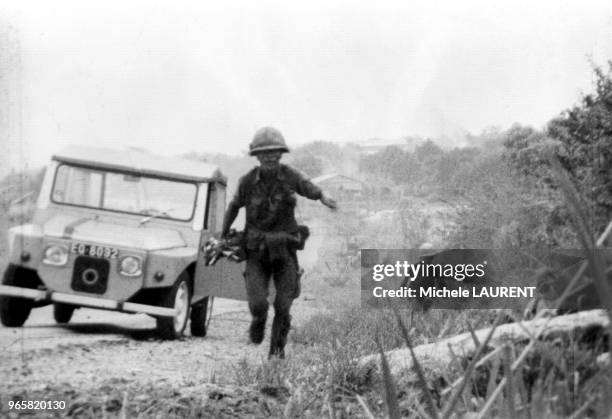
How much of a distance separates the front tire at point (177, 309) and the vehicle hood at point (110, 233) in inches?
12.6

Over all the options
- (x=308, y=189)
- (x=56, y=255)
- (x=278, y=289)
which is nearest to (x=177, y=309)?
(x=56, y=255)

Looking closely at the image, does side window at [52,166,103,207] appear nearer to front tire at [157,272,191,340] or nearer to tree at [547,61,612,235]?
front tire at [157,272,191,340]

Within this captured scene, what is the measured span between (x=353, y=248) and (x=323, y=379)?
10004 mm

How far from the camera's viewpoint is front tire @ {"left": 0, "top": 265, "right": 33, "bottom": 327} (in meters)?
6.25

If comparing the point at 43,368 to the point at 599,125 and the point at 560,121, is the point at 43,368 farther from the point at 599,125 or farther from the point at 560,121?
the point at 560,121

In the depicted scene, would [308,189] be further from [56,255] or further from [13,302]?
[13,302]

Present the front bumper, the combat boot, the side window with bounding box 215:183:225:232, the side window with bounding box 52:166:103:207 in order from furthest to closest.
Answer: the side window with bounding box 215:183:225:232 < the side window with bounding box 52:166:103:207 < the front bumper < the combat boot

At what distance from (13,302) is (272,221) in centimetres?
241

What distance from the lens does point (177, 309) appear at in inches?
248

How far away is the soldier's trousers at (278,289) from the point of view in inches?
200

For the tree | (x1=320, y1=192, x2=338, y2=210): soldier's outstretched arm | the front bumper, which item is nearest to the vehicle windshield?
the front bumper

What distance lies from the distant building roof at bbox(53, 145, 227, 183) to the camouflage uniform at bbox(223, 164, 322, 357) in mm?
1860

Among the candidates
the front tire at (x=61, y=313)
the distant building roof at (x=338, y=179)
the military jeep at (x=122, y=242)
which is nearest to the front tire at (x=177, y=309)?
the military jeep at (x=122, y=242)

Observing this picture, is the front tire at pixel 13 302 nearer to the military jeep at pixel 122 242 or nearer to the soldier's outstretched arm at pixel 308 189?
the military jeep at pixel 122 242
